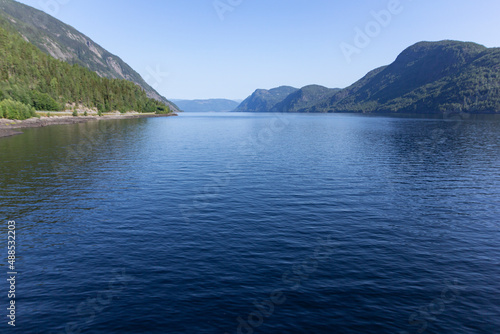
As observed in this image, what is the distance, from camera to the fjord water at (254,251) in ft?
53.5

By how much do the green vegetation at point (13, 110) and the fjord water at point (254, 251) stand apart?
4564 inches

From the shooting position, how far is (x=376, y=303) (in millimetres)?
17438

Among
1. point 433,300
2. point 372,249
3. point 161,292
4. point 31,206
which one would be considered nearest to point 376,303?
point 433,300

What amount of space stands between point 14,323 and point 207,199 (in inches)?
948

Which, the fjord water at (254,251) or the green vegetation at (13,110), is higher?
the green vegetation at (13,110)

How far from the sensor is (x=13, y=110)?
5531 inches

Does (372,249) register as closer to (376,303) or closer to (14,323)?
(376,303)

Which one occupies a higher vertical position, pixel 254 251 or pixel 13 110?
pixel 13 110

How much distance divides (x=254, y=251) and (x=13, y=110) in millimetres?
170211

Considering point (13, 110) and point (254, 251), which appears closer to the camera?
point (254, 251)

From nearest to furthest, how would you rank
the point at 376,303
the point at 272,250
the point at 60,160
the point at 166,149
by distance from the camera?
the point at 376,303
the point at 272,250
the point at 60,160
the point at 166,149

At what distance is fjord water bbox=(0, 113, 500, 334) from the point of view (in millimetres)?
16312

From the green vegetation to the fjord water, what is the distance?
115937mm

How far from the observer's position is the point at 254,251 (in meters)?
23.8
